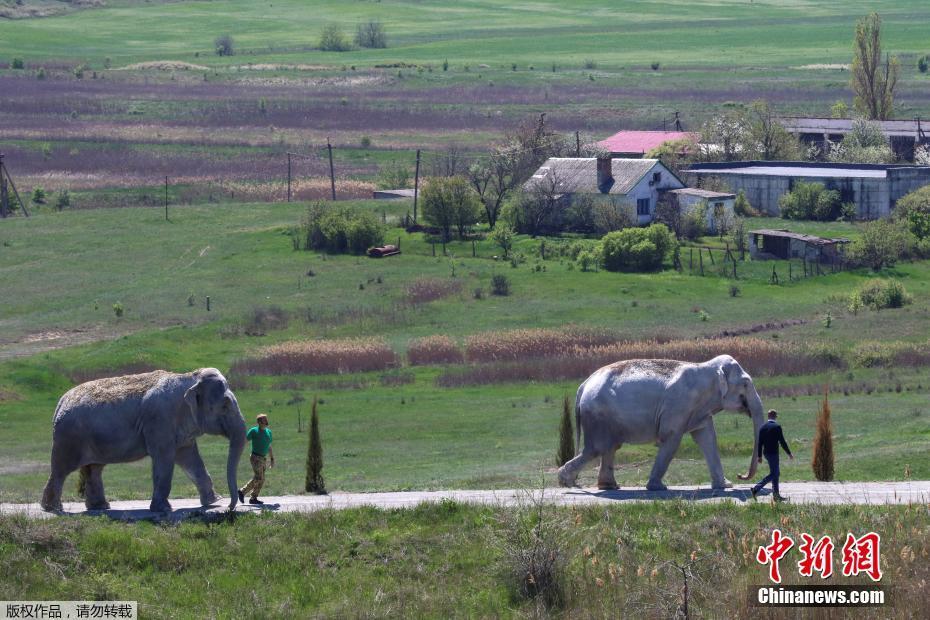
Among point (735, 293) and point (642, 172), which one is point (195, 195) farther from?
point (735, 293)

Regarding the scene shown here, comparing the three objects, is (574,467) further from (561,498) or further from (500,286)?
(500,286)

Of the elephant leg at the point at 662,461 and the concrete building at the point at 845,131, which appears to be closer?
the elephant leg at the point at 662,461

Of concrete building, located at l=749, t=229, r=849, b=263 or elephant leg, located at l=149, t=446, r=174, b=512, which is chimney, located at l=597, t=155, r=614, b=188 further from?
elephant leg, located at l=149, t=446, r=174, b=512

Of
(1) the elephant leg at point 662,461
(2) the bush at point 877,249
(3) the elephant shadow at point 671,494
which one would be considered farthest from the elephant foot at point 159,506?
(2) the bush at point 877,249

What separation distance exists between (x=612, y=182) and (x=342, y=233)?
15976 mm

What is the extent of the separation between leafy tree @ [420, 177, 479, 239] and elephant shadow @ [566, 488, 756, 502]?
177 ft

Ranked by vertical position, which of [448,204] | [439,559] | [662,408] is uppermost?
[662,408]

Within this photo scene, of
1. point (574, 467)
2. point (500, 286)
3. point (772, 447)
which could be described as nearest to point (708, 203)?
point (500, 286)

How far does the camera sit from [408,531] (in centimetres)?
2445

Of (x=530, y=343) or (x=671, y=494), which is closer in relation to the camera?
(x=671, y=494)

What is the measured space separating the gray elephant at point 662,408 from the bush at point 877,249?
4554 cm

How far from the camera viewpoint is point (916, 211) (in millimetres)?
79562

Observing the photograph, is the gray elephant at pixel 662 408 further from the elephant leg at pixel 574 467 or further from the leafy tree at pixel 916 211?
the leafy tree at pixel 916 211

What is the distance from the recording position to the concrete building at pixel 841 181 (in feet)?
288
